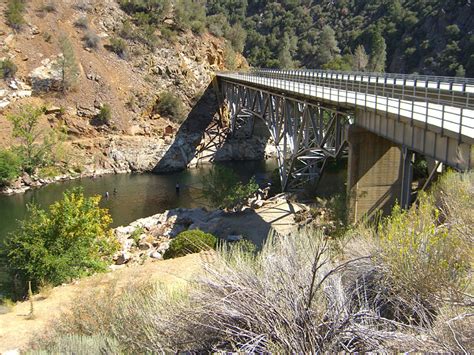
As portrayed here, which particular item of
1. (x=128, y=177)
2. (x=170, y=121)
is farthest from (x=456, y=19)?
(x=128, y=177)

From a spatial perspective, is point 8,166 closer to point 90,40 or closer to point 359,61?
point 90,40

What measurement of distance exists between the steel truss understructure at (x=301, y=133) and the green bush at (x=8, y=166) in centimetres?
2175

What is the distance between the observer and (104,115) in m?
48.8

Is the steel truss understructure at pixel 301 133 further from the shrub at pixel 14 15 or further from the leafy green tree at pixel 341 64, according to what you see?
the leafy green tree at pixel 341 64

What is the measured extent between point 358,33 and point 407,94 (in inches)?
3285

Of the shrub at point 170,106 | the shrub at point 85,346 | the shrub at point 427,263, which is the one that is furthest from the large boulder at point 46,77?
the shrub at point 427,263

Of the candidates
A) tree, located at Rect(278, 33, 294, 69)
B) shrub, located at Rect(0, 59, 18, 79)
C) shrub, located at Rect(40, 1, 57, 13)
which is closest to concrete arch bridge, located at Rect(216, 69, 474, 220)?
shrub, located at Rect(0, 59, 18, 79)

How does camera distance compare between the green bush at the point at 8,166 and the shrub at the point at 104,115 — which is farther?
the shrub at the point at 104,115

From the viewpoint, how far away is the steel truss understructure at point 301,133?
73.3 feet

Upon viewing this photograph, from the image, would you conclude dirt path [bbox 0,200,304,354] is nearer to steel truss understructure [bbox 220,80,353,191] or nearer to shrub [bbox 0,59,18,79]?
steel truss understructure [bbox 220,80,353,191]

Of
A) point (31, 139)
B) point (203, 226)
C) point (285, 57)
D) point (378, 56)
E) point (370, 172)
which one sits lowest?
point (203, 226)

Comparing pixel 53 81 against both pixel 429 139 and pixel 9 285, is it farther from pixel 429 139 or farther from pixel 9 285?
pixel 429 139

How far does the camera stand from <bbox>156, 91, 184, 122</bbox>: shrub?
174 ft

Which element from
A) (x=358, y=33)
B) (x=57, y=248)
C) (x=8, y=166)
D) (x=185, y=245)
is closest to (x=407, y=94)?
(x=185, y=245)
